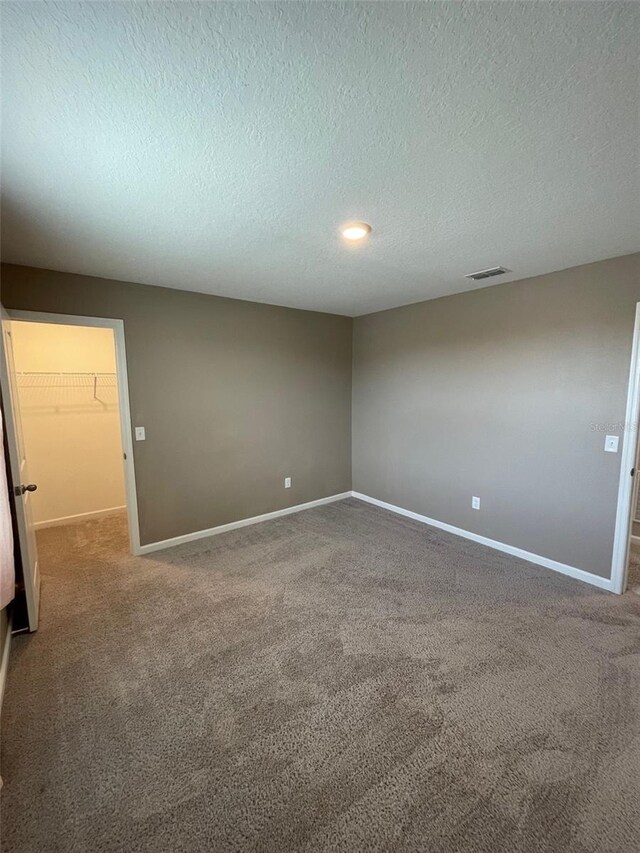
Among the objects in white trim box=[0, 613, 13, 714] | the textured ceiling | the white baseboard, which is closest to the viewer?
the textured ceiling

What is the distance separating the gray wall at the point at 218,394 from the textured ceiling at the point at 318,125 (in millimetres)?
860

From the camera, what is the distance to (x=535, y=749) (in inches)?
61.7

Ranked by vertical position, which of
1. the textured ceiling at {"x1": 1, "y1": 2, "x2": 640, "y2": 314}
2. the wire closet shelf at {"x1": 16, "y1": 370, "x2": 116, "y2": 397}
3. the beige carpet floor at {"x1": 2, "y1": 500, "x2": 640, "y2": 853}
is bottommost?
the beige carpet floor at {"x1": 2, "y1": 500, "x2": 640, "y2": 853}

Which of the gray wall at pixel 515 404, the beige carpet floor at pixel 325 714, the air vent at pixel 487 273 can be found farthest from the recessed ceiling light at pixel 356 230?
the beige carpet floor at pixel 325 714

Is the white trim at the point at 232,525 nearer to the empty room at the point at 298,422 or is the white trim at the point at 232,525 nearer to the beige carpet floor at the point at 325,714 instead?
the empty room at the point at 298,422

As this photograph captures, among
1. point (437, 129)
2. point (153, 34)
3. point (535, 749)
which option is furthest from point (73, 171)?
point (535, 749)

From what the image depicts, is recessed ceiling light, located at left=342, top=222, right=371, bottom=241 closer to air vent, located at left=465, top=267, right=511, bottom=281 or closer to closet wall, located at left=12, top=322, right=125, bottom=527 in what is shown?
air vent, located at left=465, top=267, right=511, bottom=281

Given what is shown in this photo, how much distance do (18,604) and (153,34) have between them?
3.03 metres

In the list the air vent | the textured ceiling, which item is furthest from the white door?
the air vent

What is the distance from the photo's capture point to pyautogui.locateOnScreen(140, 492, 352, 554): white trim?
139 inches

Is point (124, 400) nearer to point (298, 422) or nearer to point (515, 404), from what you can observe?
point (298, 422)

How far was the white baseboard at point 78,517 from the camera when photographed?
4.10m

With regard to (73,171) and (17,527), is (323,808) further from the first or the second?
(73,171)

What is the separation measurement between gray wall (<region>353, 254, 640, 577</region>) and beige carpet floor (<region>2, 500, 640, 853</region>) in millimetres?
580
